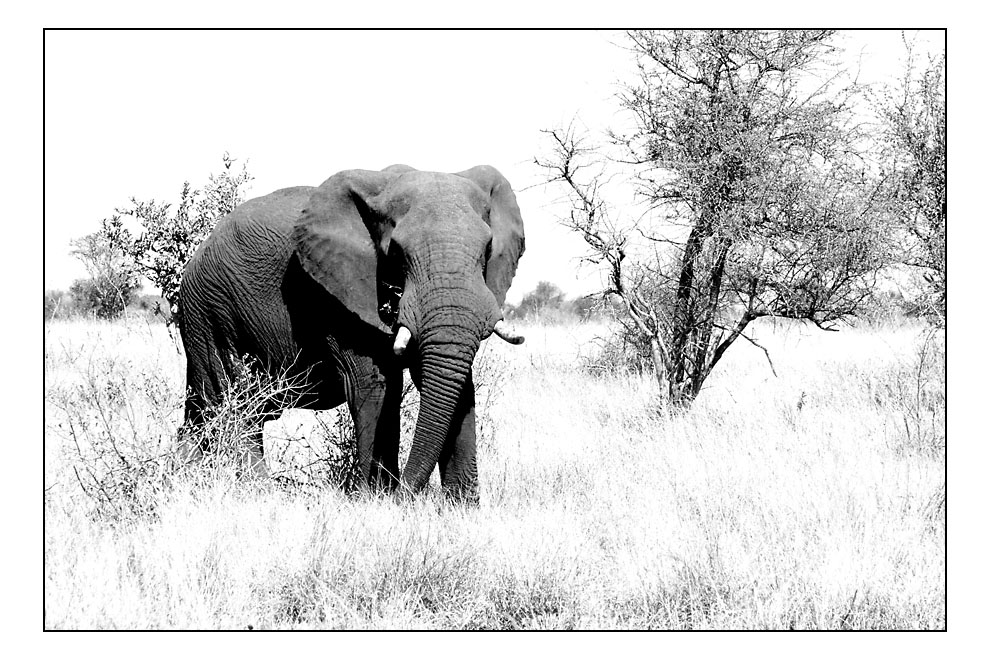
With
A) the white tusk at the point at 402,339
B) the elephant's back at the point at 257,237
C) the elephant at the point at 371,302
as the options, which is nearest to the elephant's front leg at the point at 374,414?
the elephant at the point at 371,302

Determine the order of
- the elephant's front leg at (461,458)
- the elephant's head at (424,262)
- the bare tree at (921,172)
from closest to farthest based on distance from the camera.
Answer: the elephant's head at (424,262), the elephant's front leg at (461,458), the bare tree at (921,172)

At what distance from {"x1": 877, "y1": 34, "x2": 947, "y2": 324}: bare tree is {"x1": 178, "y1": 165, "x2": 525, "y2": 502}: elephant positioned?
5673 millimetres

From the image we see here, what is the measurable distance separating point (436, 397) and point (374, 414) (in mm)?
765

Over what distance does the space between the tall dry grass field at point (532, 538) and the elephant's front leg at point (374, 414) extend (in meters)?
0.27

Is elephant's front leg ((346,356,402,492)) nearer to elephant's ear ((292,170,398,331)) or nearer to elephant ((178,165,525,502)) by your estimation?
elephant ((178,165,525,502))

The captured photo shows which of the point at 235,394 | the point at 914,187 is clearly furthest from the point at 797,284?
the point at 235,394

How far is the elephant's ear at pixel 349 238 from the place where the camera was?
736 cm

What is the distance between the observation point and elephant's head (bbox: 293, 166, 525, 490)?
6664mm

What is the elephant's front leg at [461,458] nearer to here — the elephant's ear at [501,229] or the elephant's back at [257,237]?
the elephant's ear at [501,229]

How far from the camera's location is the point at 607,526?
7016mm

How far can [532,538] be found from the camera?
6418 millimetres

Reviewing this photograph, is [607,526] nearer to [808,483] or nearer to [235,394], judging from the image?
[808,483]

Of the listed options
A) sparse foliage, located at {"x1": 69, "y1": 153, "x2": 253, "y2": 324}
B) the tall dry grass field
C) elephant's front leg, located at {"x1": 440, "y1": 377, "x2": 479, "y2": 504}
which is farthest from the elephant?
sparse foliage, located at {"x1": 69, "y1": 153, "x2": 253, "y2": 324}

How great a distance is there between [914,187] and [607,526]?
6.47m
